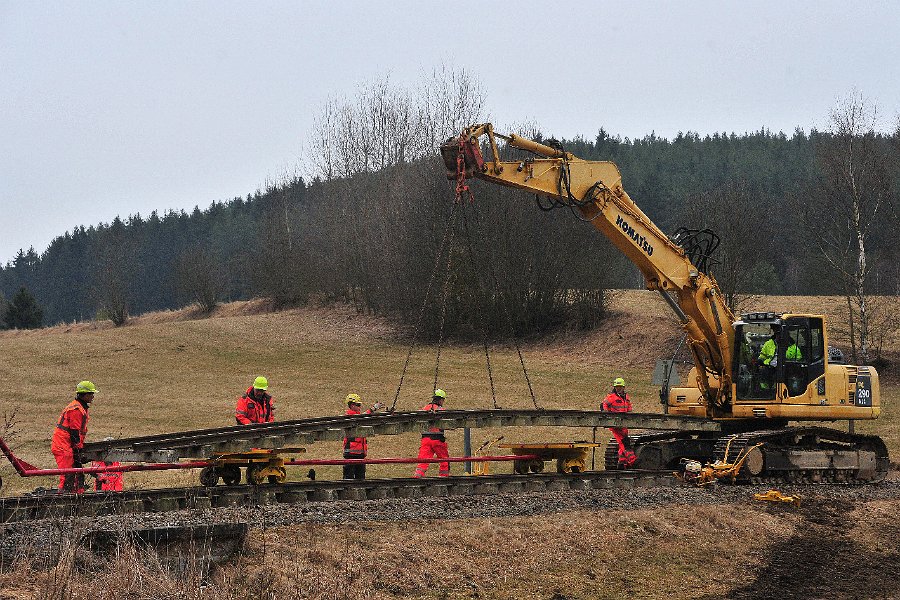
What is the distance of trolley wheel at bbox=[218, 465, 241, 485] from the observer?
1343cm

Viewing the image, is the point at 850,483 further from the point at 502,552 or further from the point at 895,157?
the point at 895,157

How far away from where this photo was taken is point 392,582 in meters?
10.7

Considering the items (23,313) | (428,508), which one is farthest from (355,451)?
(23,313)

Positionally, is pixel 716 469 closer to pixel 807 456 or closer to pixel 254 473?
pixel 807 456

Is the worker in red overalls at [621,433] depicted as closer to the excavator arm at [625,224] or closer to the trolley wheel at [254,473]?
the excavator arm at [625,224]

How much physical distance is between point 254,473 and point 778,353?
10.0 meters

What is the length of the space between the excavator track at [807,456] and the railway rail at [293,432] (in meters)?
3.63

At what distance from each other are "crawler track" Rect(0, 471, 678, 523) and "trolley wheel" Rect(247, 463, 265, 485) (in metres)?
0.36

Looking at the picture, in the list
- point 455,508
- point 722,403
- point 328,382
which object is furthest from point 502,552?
point 328,382

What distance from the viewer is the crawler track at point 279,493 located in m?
11.6

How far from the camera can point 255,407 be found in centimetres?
1570

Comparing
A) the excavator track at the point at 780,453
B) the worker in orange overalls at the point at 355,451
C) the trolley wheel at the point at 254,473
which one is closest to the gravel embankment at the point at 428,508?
the excavator track at the point at 780,453

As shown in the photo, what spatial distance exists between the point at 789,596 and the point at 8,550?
840cm

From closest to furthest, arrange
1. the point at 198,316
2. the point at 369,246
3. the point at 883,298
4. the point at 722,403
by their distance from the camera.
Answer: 1. the point at 722,403
2. the point at 883,298
3. the point at 369,246
4. the point at 198,316
